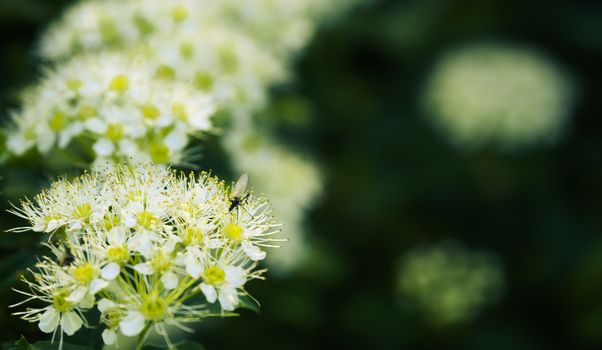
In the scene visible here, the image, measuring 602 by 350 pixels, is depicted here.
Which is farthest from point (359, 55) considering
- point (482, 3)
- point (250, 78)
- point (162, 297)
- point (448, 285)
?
point (162, 297)

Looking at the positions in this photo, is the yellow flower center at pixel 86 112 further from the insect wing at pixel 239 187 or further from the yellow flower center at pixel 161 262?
the yellow flower center at pixel 161 262

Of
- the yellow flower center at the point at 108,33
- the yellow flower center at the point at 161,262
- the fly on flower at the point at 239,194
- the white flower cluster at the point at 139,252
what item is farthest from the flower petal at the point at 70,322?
the yellow flower center at the point at 108,33

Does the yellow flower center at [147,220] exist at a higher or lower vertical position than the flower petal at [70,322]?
higher

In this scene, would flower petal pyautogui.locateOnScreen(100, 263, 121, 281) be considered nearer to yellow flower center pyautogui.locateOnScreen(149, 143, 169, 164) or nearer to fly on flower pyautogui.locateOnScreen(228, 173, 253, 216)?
fly on flower pyautogui.locateOnScreen(228, 173, 253, 216)

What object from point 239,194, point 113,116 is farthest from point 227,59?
point 239,194

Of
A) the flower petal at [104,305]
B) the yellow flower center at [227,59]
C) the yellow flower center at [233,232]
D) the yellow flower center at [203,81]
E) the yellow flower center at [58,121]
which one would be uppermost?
the yellow flower center at [227,59]

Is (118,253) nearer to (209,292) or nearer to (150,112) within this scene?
(209,292)

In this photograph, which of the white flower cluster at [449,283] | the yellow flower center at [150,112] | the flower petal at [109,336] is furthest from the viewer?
the white flower cluster at [449,283]

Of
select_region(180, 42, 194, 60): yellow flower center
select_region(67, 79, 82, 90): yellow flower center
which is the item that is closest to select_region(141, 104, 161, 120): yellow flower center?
select_region(67, 79, 82, 90): yellow flower center
